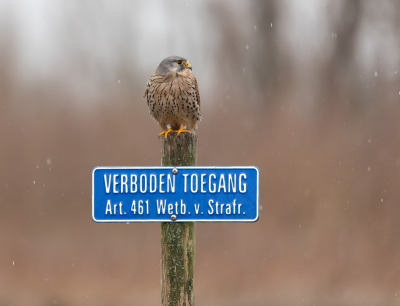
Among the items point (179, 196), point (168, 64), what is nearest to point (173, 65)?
point (168, 64)

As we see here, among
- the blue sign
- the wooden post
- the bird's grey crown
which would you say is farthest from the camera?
the bird's grey crown

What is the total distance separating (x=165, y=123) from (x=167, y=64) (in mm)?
374

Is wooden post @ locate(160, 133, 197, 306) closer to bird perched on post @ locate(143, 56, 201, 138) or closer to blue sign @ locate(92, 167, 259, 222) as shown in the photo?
blue sign @ locate(92, 167, 259, 222)

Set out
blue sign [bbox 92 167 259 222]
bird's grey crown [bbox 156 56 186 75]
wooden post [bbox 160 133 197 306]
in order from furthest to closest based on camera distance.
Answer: bird's grey crown [bbox 156 56 186 75] → wooden post [bbox 160 133 197 306] → blue sign [bbox 92 167 259 222]

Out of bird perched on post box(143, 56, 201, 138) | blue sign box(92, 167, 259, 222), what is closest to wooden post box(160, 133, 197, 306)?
blue sign box(92, 167, 259, 222)

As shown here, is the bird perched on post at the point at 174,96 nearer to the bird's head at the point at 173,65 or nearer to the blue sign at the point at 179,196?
the bird's head at the point at 173,65

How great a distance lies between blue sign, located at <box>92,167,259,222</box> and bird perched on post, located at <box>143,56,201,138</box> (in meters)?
1.09

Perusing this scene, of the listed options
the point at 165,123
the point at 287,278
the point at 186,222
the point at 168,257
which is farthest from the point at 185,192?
the point at 287,278

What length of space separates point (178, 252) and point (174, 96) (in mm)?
1275

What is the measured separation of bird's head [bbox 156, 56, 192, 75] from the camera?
3.78 m

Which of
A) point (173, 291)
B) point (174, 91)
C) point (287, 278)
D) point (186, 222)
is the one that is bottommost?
point (173, 291)

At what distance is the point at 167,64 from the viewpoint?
151 inches

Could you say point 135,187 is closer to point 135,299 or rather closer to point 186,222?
point 186,222

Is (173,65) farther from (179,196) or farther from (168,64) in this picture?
(179,196)
